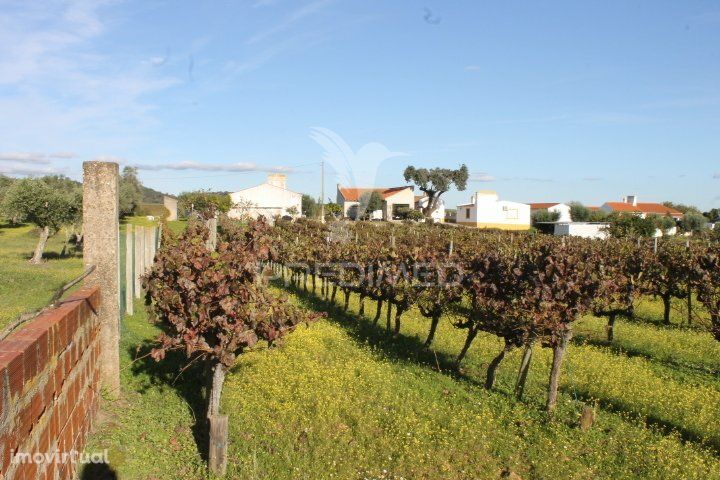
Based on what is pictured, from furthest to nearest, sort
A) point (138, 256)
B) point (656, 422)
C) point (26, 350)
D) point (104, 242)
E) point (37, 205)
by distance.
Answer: point (37, 205) → point (138, 256) → point (656, 422) → point (104, 242) → point (26, 350)

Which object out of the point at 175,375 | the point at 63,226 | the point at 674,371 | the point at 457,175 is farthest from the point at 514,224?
the point at 175,375

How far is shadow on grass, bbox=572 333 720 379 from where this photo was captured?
10.8 m

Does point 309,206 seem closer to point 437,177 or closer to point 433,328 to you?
point 437,177

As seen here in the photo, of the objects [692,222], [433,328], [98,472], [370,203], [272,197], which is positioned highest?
[272,197]

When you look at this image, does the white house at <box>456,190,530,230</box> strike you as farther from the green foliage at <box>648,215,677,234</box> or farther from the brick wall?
the brick wall

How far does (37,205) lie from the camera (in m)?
23.9

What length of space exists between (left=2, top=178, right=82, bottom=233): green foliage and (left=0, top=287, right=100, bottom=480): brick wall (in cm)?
2112

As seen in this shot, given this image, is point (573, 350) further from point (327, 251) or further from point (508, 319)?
point (327, 251)

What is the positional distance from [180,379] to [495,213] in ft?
209

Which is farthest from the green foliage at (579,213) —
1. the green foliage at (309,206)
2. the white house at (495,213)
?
the green foliage at (309,206)

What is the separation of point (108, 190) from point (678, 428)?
851cm

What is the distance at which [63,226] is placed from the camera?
25.2 metres

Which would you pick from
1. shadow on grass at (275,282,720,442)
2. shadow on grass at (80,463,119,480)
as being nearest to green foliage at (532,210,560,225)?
shadow on grass at (275,282,720,442)

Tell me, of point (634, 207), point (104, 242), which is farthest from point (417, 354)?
point (634, 207)
